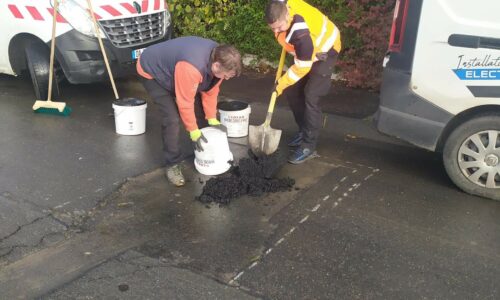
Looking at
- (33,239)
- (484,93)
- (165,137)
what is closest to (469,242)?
(484,93)

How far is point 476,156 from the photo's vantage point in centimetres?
388

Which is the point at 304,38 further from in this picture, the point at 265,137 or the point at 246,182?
the point at 246,182

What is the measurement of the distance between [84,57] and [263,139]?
9.09 feet

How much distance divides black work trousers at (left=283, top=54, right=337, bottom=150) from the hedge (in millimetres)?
2434

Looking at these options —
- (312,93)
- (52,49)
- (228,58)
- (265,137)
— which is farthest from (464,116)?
(52,49)

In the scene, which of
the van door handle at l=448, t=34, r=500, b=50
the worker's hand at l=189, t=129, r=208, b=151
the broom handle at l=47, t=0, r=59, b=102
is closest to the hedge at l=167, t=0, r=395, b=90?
the van door handle at l=448, t=34, r=500, b=50

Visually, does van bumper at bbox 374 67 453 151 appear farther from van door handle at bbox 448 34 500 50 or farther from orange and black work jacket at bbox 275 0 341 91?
orange and black work jacket at bbox 275 0 341 91

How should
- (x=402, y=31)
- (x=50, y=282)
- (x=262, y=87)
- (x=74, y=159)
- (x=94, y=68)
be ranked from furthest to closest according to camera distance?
1. (x=262, y=87)
2. (x=94, y=68)
3. (x=74, y=159)
4. (x=402, y=31)
5. (x=50, y=282)

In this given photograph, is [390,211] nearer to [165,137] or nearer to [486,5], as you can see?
[486,5]

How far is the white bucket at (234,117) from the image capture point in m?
5.15

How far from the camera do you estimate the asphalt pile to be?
13.0 feet

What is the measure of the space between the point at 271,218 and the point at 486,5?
2.24 metres

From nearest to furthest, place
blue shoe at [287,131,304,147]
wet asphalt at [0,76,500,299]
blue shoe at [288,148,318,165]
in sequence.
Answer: wet asphalt at [0,76,500,299] < blue shoe at [288,148,318,165] < blue shoe at [287,131,304,147]

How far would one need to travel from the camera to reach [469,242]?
134 inches
